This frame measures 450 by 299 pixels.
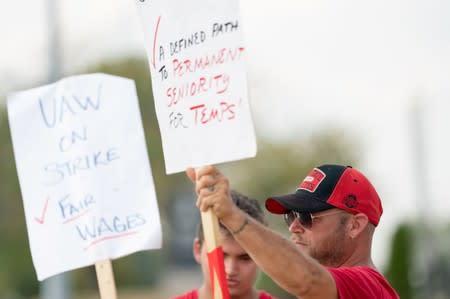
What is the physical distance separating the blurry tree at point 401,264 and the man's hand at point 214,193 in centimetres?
1946

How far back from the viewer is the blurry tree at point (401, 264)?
23.8m

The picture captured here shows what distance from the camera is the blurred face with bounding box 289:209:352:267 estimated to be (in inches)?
199

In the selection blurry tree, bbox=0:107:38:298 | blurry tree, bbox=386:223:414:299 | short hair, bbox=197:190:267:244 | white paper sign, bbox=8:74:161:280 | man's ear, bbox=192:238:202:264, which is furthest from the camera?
blurry tree, bbox=0:107:38:298

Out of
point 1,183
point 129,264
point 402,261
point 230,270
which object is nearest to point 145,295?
point 129,264

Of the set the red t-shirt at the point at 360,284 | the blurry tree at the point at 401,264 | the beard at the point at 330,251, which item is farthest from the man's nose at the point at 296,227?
the blurry tree at the point at 401,264

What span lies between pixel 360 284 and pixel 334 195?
19.6 inches

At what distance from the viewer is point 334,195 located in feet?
16.8

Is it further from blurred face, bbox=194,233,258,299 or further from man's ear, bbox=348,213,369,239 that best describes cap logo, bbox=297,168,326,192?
blurred face, bbox=194,233,258,299

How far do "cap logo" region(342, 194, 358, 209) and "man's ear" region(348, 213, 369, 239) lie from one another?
1.7 inches

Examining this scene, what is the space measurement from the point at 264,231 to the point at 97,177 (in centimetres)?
148

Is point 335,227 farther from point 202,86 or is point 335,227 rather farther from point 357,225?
point 202,86

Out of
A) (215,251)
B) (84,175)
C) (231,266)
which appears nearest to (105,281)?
(84,175)

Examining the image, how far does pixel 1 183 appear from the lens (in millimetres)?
42781

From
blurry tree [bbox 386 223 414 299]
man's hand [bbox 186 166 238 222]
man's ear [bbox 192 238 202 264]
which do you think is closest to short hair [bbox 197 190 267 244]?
man's ear [bbox 192 238 202 264]
